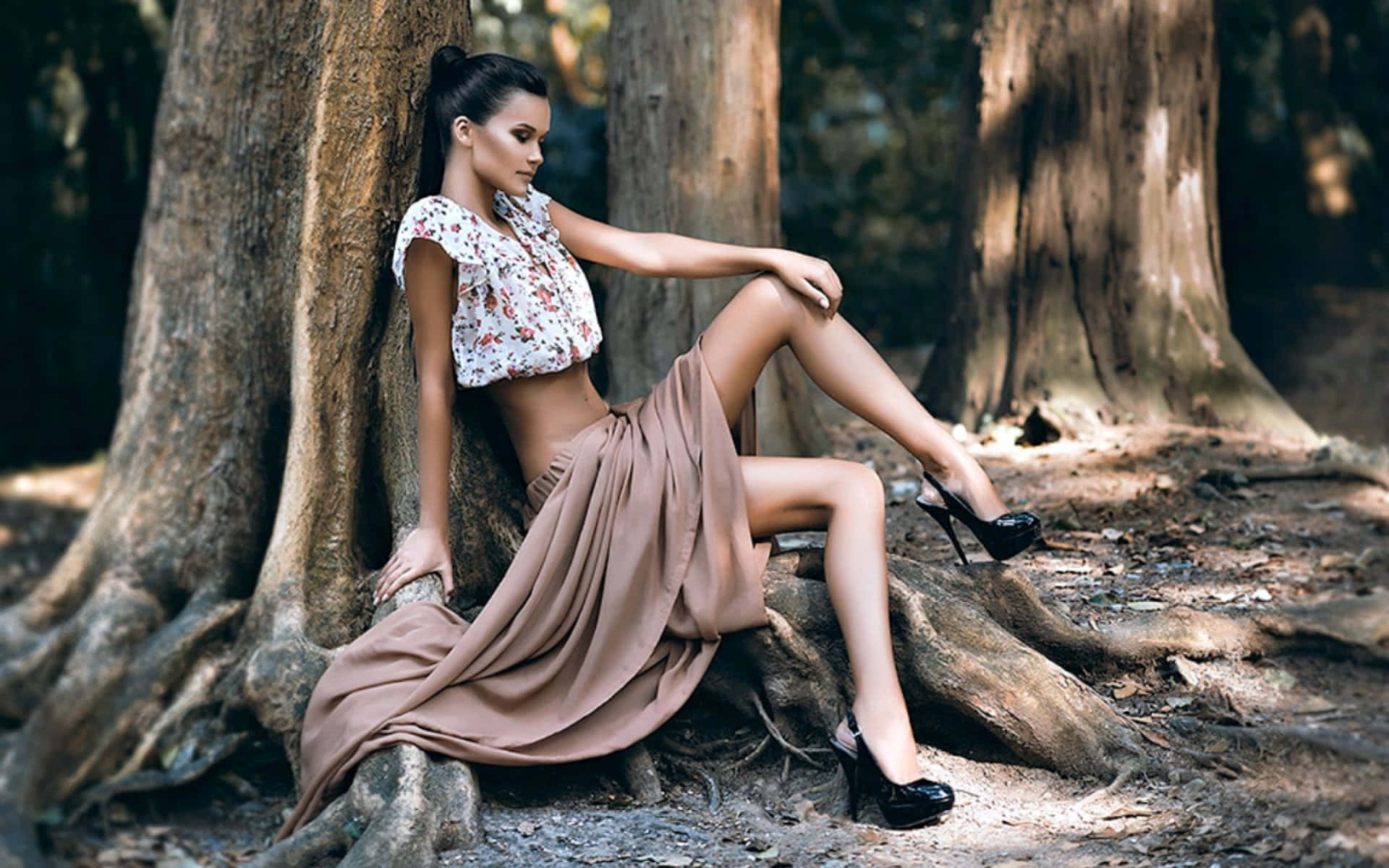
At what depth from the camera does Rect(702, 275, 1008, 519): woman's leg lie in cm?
381

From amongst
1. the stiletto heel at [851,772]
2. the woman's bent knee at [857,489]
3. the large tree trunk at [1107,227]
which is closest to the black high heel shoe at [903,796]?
the stiletto heel at [851,772]

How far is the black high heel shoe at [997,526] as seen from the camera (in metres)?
3.77

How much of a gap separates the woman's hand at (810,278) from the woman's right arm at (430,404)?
0.88 metres

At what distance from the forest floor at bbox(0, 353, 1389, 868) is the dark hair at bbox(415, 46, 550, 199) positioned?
1.72 metres

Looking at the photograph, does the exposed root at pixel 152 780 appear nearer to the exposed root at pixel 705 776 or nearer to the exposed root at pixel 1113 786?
the exposed root at pixel 705 776

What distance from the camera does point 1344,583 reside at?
15.4 feet

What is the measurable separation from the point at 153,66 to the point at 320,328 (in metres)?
5.30

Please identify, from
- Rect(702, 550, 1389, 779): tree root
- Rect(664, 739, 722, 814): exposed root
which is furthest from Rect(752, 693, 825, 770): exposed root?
Rect(664, 739, 722, 814): exposed root

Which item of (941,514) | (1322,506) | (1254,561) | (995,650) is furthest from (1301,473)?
(995,650)

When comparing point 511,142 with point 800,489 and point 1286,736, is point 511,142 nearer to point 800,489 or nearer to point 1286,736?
point 800,489

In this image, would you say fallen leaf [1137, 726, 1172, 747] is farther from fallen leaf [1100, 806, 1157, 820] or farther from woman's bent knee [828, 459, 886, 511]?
woman's bent knee [828, 459, 886, 511]

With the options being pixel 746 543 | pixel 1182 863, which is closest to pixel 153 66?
pixel 746 543

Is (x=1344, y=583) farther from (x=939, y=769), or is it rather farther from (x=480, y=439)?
(x=480, y=439)

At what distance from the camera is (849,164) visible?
38.7ft
